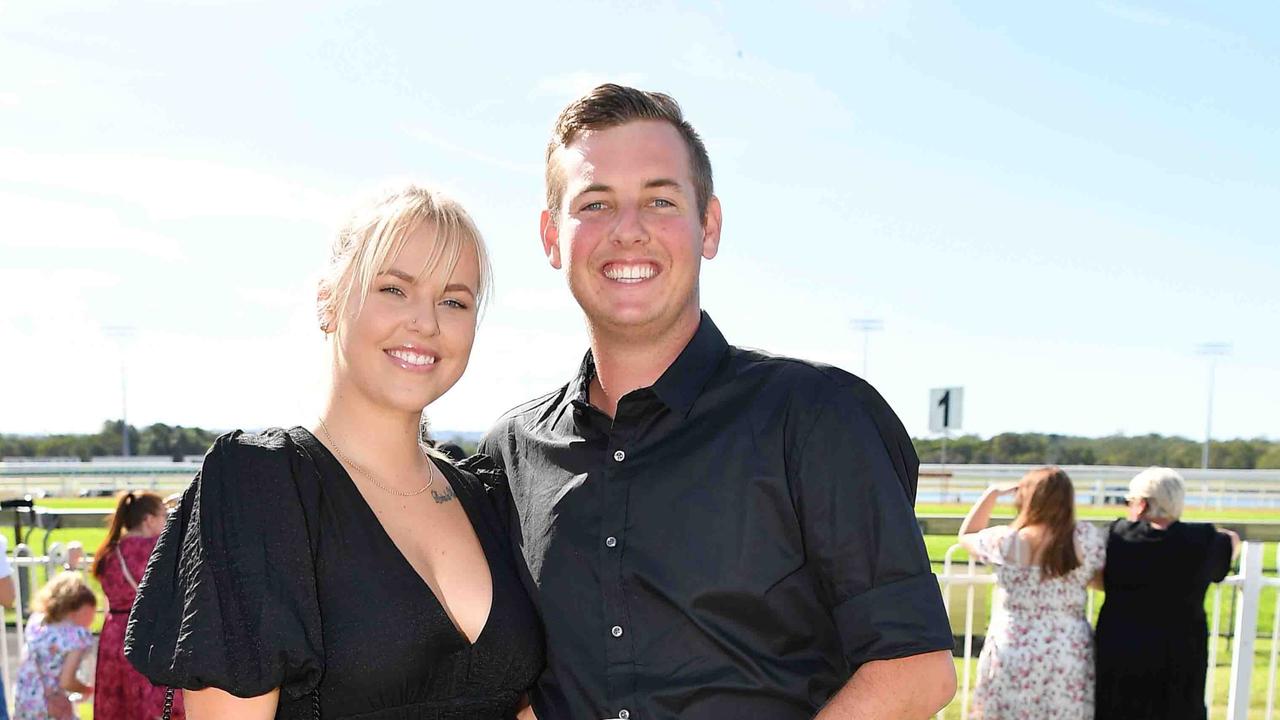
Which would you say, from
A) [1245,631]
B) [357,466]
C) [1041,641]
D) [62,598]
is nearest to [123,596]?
[62,598]

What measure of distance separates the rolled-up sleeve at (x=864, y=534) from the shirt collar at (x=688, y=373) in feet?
0.94

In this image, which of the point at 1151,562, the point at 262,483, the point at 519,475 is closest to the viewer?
the point at 262,483

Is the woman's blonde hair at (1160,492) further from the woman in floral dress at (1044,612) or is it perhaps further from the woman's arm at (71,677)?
the woman's arm at (71,677)

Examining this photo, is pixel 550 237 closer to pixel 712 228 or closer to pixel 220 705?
pixel 712 228

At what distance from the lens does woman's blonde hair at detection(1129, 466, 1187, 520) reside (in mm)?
5695

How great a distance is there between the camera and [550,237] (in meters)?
2.44

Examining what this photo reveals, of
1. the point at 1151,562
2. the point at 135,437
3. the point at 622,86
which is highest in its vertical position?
the point at 622,86

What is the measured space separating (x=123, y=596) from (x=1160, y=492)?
5.95m

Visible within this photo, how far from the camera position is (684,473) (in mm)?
2047

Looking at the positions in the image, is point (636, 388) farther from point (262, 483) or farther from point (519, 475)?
point (262, 483)

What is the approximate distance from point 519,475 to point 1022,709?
4.56m

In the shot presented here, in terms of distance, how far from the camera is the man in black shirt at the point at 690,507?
1.88 metres

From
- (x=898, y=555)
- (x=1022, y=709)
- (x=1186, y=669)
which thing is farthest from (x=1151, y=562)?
(x=898, y=555)

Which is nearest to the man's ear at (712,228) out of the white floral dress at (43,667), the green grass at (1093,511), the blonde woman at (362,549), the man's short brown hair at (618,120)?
the man's short brown hair at (618,120)
